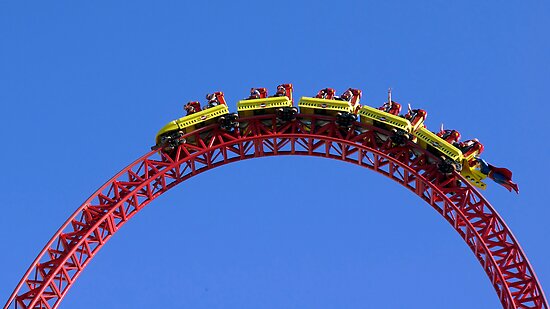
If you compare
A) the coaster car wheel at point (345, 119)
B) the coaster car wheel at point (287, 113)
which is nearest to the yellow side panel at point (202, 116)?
the coaster car wheel at point (287, 113)

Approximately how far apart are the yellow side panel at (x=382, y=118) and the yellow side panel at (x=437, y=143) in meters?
0.42

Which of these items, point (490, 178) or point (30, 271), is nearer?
point (30, 271)

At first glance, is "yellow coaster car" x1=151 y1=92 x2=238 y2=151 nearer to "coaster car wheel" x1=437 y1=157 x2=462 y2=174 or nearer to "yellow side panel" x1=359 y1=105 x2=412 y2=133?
"yellow side panel" x1=359 y1=105 x2=412 y2=133

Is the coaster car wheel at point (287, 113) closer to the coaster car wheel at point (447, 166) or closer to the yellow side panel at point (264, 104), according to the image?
the yellow side panel at point (264, 104)

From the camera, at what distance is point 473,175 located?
49.5m

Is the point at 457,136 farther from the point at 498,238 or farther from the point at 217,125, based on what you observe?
the point at 217,125

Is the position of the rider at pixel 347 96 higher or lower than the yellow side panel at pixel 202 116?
higher

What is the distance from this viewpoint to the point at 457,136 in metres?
49.6

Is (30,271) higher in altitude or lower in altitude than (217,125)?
lower

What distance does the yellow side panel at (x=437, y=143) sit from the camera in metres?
48.9

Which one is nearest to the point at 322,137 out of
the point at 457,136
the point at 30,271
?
the point at 457,136

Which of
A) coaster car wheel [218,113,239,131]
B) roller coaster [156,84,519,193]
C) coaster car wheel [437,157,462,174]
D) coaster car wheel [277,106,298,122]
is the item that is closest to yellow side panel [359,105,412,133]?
roller coaster [156,84,519,193]

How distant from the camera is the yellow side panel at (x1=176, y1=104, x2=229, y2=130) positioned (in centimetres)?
4903

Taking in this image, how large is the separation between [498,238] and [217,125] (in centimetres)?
903
